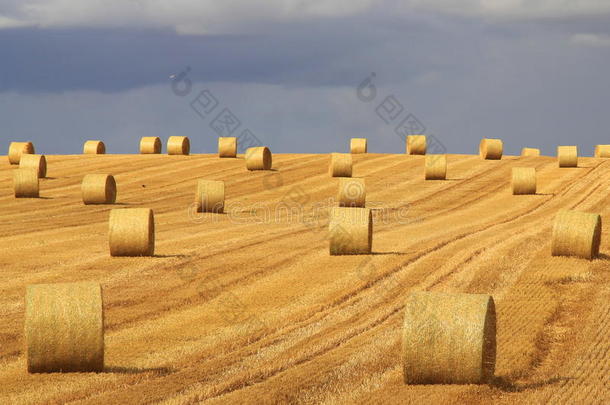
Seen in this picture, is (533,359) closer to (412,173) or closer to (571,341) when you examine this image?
(571,341)

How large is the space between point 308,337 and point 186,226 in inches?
665

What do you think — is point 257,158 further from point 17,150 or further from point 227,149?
point 17,150

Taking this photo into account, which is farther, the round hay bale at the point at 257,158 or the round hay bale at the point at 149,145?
the round hay bale at the point at 149,145

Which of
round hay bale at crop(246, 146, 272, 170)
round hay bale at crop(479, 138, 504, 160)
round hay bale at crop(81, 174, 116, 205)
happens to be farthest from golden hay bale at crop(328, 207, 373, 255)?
round hay bale at crop(479, 138, 504, 160)

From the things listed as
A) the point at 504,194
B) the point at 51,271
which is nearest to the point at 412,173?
the point at 504,194

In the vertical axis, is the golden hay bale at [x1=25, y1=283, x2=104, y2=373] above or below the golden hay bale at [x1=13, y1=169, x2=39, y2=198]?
above

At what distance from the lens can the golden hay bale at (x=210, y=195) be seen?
1436 inches

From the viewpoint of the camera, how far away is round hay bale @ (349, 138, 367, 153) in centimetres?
5738

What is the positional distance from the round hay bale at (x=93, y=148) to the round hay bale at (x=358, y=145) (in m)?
14.3

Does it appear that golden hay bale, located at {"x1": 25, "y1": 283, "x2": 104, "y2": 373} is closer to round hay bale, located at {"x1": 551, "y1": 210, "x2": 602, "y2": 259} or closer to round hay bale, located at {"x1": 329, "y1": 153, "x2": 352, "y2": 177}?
round hay bale, located at {"x1": 551, "y1": 210, "x2": 602, "y2": 259}

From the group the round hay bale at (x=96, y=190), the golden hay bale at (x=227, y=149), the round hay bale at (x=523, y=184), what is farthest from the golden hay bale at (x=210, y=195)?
the golden hay bale at (x=227, y=149)

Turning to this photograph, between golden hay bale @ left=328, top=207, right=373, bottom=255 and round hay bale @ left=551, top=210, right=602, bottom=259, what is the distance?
437 cm

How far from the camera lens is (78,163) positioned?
52.9 m

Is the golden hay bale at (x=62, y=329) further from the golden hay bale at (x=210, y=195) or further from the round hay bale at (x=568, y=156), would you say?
the round hay bale at (x=568, y=156)
